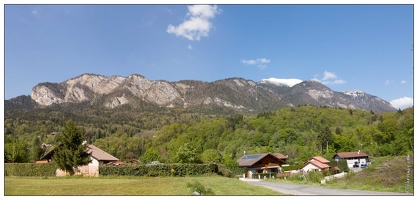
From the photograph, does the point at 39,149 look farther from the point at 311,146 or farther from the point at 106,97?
the point at 106,97

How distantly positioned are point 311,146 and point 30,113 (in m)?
69.1

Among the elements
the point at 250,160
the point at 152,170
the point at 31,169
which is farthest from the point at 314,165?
the point at 31,169

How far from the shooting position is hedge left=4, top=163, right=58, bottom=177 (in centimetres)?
2631

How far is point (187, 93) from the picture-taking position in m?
137

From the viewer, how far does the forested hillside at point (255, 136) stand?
135ft

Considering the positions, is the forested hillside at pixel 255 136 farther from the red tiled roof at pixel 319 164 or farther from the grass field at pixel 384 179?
the grass field at pixel 384 179

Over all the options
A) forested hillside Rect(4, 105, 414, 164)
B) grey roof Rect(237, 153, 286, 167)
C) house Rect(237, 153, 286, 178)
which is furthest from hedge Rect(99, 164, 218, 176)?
grey roof Rect(237, 153, 286, 167)

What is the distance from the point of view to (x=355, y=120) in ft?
208

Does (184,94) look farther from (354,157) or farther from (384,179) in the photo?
(384,179)

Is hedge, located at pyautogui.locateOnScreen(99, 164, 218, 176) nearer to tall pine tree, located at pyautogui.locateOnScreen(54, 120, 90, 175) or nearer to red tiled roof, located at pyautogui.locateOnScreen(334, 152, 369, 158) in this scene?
tall pine tree, located at pyautogui.locateOnScreen(54, 120, 90, 175)

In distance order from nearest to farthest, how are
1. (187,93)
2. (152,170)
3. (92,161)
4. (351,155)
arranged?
1. (152,170)
2. (92,161)
3. (351,155)
4. (187,93)

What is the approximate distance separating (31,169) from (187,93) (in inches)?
4358

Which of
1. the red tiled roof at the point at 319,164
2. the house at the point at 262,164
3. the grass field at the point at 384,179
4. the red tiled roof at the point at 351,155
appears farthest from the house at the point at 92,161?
the red tiled roof at the point at 351,155

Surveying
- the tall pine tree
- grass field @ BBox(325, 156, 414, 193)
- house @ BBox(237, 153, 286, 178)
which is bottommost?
house @ BBox(237, 153, 286, 178)
